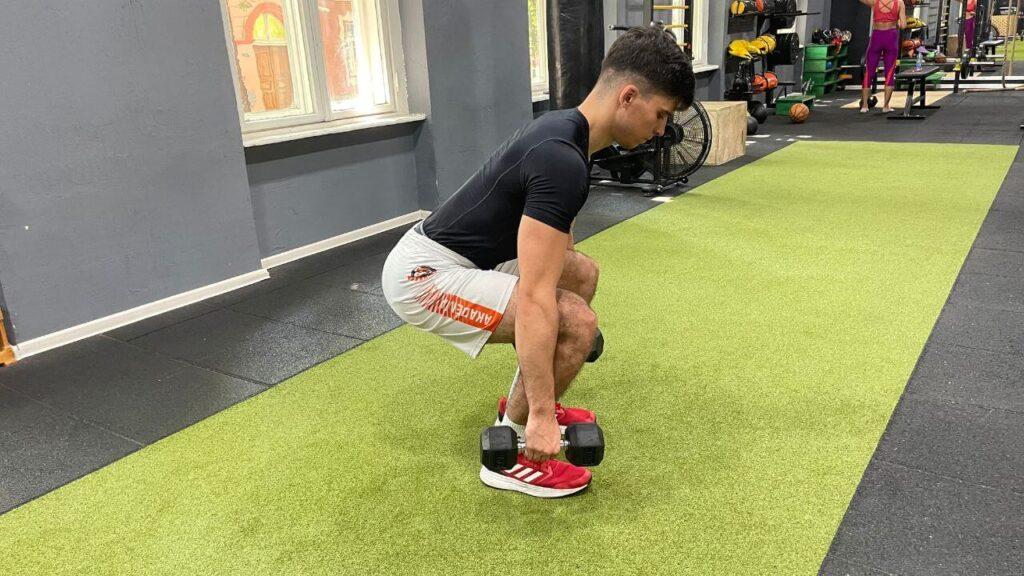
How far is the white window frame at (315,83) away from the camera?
142 inches

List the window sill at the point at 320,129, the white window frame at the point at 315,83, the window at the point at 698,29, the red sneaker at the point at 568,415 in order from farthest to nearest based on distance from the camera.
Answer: the window at the point at 698,29
the white window frame at the point at 315,83
the window sill at the point at 320,129
the red sneaker at the point at 568,415

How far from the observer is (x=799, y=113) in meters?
7.48

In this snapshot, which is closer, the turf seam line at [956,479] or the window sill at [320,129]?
the turf seam line at [956,479]

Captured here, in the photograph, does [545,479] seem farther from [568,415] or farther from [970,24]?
[970,24]

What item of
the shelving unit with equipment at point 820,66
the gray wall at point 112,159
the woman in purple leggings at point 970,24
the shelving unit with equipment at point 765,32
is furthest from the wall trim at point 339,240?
the woman in purple leggings at point 970,24

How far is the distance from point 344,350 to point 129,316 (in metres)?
1.02

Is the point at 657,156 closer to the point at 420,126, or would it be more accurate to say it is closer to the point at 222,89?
the point at 420,126

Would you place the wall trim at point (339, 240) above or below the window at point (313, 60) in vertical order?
below

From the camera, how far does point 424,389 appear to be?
226 cm

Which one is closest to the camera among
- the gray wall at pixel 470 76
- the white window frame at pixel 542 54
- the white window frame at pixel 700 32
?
the gray wall at pixel 470 76

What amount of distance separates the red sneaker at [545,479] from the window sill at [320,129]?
2289 mm

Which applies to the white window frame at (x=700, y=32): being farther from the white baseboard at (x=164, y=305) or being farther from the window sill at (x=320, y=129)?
the white baseboard at (x=164, y=305)

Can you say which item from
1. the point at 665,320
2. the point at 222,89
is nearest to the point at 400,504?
the point at 665,320

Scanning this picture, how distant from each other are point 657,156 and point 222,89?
2711 mm
